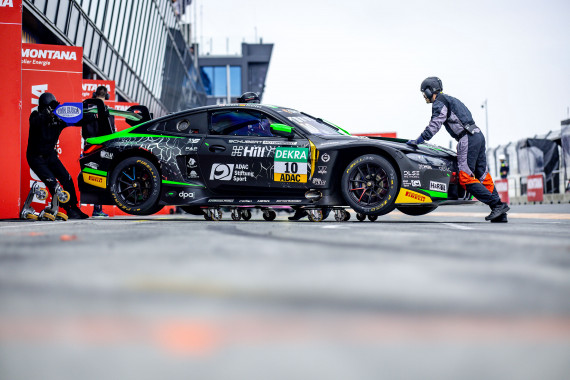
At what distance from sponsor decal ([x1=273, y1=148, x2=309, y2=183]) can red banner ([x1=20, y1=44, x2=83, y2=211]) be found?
472 cm

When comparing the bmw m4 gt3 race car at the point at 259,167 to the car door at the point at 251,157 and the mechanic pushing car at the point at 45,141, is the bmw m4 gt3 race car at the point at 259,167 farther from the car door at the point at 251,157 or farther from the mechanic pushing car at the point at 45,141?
the mechanic pushing car at the point at 45,141

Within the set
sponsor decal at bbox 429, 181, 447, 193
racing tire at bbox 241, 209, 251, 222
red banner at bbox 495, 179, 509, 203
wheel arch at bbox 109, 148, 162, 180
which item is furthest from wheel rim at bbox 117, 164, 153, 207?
red banner at bbox 495, 179, 509, 203

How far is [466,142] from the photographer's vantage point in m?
7.67

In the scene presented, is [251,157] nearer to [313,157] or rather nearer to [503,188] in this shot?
[313,157]

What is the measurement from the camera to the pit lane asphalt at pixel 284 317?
4.42ft

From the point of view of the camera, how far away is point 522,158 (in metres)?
36.6

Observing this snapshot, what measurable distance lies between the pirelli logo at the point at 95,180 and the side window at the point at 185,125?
3.02 feet

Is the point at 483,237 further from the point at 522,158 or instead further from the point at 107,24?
the point at 522,158

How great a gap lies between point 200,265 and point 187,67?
163 feet

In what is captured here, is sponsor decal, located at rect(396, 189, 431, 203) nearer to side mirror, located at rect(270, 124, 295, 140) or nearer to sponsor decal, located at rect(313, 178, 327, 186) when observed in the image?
sponsor decal, located at rect(313, 178, 327, 186)

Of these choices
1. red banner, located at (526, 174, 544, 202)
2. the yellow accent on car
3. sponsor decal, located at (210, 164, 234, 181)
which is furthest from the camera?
red banner, located at (526, 174, 544, 202)

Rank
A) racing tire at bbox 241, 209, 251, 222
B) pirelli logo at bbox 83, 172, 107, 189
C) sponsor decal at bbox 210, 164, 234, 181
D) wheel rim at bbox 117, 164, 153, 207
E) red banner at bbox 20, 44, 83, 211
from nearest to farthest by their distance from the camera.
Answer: sponsor decal at bbox 210, 164, 234, 181
wheel rim at bbox 117, 164, 153, 207
pirelli logo at bbox 83, 172, 107, 189
racing tire at bbox 241, 209, 251, 222
red banner at bbox 20, 44, 83, 211

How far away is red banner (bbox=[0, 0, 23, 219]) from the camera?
9.45 m

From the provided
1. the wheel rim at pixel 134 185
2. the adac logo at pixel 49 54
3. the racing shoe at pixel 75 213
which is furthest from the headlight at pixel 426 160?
the adac logo at pixel 49 54
